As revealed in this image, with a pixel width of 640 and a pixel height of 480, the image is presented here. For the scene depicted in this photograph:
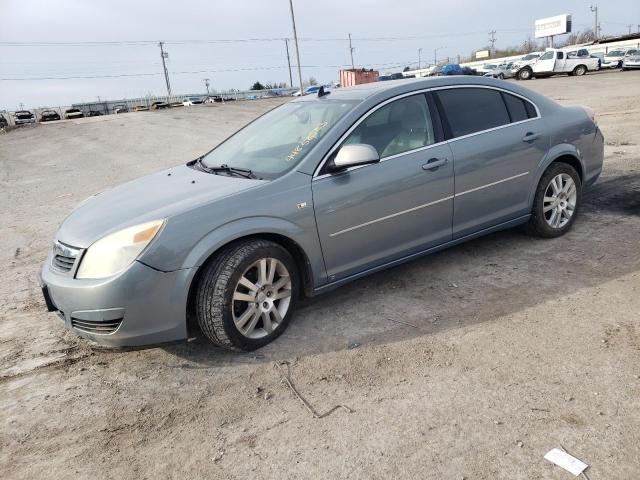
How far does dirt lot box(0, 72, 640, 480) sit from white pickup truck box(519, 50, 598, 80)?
34.9m

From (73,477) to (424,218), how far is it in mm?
2822

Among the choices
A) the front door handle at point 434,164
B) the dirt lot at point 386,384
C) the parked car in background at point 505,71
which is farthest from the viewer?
the parked car in background at point 505,71

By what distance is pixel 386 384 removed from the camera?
2.95 m

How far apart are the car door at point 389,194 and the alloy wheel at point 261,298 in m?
0.36

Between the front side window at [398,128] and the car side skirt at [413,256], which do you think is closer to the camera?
the car side skirt at [413,256]

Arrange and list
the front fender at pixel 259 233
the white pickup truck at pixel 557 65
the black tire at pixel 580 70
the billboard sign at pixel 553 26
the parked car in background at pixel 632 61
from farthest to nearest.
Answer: the billboard sign at pixel 553 26 → the black tire at pixel 580 70 → the white pickup truck at pixel 557 65 → the parked car in background at pixel 632 61 → the front fender at pixel 259 233

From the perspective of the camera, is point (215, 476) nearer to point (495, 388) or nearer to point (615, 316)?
point (495, 388)

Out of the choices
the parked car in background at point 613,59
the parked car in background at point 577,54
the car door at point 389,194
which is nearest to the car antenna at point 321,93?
the car door at point 389,194

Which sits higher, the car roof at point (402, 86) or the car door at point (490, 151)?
the car roof at point (402, 86)

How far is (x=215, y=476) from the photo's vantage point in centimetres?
238

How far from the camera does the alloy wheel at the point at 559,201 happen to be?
191 inches

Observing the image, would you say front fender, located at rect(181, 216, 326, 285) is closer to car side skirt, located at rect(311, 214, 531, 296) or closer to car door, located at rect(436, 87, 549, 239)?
car side skirt, located at rect(311, 214, 531, 296)

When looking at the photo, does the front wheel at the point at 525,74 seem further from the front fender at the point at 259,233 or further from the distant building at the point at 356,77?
the front fender at the point at 259,233

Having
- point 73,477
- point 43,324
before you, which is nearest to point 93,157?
point 43,324
